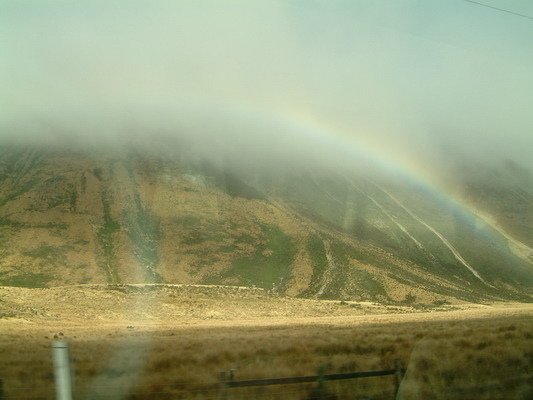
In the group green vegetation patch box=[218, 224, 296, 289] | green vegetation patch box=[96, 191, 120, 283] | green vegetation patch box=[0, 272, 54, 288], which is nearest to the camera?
green vegetation patch box=[0, 272, 54, 288]

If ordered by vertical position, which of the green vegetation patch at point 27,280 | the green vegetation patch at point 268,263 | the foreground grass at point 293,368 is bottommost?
the green vegetation patch at point 268,263

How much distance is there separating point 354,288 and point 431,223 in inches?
2837

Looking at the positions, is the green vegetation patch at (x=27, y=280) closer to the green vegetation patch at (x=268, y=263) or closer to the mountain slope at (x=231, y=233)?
the mountain slope at (x=231, y=233)

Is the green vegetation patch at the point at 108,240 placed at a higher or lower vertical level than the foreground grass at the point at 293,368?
lower

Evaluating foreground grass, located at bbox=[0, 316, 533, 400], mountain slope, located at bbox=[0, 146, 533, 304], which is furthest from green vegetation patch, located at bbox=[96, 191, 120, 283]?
foreground grass, located at bbox=[0, 316, 533, 400]

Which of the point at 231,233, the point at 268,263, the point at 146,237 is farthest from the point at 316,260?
the point at 146,237

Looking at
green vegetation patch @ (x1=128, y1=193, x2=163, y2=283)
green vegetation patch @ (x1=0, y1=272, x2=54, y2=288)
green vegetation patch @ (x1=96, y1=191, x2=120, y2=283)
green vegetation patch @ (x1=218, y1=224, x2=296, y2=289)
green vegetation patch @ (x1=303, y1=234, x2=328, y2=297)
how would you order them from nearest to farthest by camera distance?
green vegetation patch @ (x1=0, y1=272, x2=54, y2=288)
green vegetation patch @ (x1=96, y1=191, x2=120, y2=283)
green vegetation patch @ (x1=303, y1=234, x2=328, y2=297)
green vegetation patch @ (x1=128, y1=193, x2=163, y2=283)
green vegetation patch @ (x1=218, y1=224, x2=296, y2=289)

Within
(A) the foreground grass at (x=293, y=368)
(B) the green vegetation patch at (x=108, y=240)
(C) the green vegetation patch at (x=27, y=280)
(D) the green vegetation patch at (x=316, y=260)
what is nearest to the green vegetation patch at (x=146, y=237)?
(B) the green vegetation patch at (x=108, y=240)

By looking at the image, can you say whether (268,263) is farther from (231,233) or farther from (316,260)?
(231,233)

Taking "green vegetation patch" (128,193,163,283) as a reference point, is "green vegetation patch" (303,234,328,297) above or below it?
below

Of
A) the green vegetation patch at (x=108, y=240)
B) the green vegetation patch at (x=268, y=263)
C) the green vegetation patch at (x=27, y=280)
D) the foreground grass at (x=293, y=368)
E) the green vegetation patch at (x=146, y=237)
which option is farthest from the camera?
the green vegetation patch at (x=268, y=263)

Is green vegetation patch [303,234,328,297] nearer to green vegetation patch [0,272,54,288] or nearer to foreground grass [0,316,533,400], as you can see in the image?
green vegetation patch [0,272,54,288]

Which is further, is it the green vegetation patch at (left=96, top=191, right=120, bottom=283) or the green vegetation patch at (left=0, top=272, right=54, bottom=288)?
the green vegetation patch at (left=96, top=191, right=120, bottom=283)

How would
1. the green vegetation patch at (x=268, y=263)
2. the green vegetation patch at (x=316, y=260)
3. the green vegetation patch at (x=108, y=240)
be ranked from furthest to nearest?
the green vegetation patch at (x=268, y=263) < the green vegetation patch at (x=316, y=260) < the green vegetation patch at (x=108, y=240)
